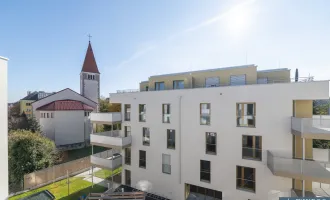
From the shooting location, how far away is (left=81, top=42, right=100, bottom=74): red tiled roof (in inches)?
1578

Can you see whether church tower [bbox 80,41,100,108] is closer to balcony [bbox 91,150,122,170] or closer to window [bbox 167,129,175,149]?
balcony [bbox 91,150,122,170]

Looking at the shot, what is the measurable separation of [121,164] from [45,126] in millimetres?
20799

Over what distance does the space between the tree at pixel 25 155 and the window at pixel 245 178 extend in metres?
17.8

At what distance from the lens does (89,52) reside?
4134cm

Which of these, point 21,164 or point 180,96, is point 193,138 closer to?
point 180,96

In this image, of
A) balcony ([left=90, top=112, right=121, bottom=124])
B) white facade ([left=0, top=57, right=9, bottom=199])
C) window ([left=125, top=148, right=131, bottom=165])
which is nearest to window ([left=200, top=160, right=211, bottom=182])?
window ([left=125, top=148, right=131, bottom=165])

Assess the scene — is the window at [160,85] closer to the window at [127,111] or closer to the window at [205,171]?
the window at [127,111]

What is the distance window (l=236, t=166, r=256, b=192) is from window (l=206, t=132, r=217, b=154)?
1815mm

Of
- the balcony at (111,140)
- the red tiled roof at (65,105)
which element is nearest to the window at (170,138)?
the balcony at (111,140)

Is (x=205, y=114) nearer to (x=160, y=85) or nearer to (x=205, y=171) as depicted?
(x=205, y=171)

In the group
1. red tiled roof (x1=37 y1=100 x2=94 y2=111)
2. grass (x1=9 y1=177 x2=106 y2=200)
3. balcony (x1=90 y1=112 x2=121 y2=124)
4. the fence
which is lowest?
grass (x1=9 y1=177 x2=106 y2=200)

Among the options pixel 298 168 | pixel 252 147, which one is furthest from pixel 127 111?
pixel 298 168

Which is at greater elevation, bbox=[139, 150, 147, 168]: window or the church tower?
the church tower

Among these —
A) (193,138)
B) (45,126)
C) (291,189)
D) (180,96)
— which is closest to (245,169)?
(291,189)
